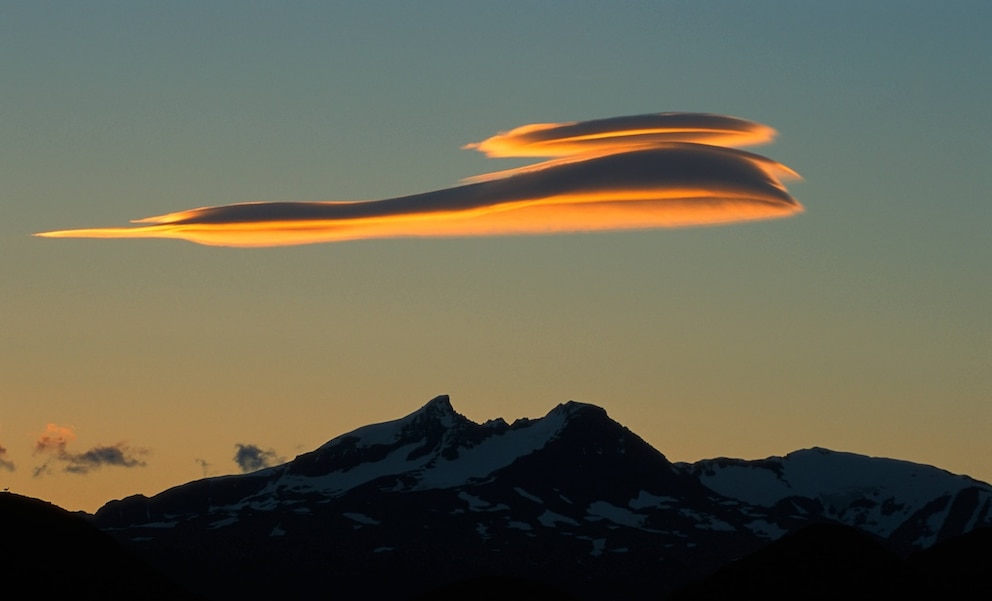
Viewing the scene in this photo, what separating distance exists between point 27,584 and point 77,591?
519 cm

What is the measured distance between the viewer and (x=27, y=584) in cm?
19538

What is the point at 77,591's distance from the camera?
198 meters
